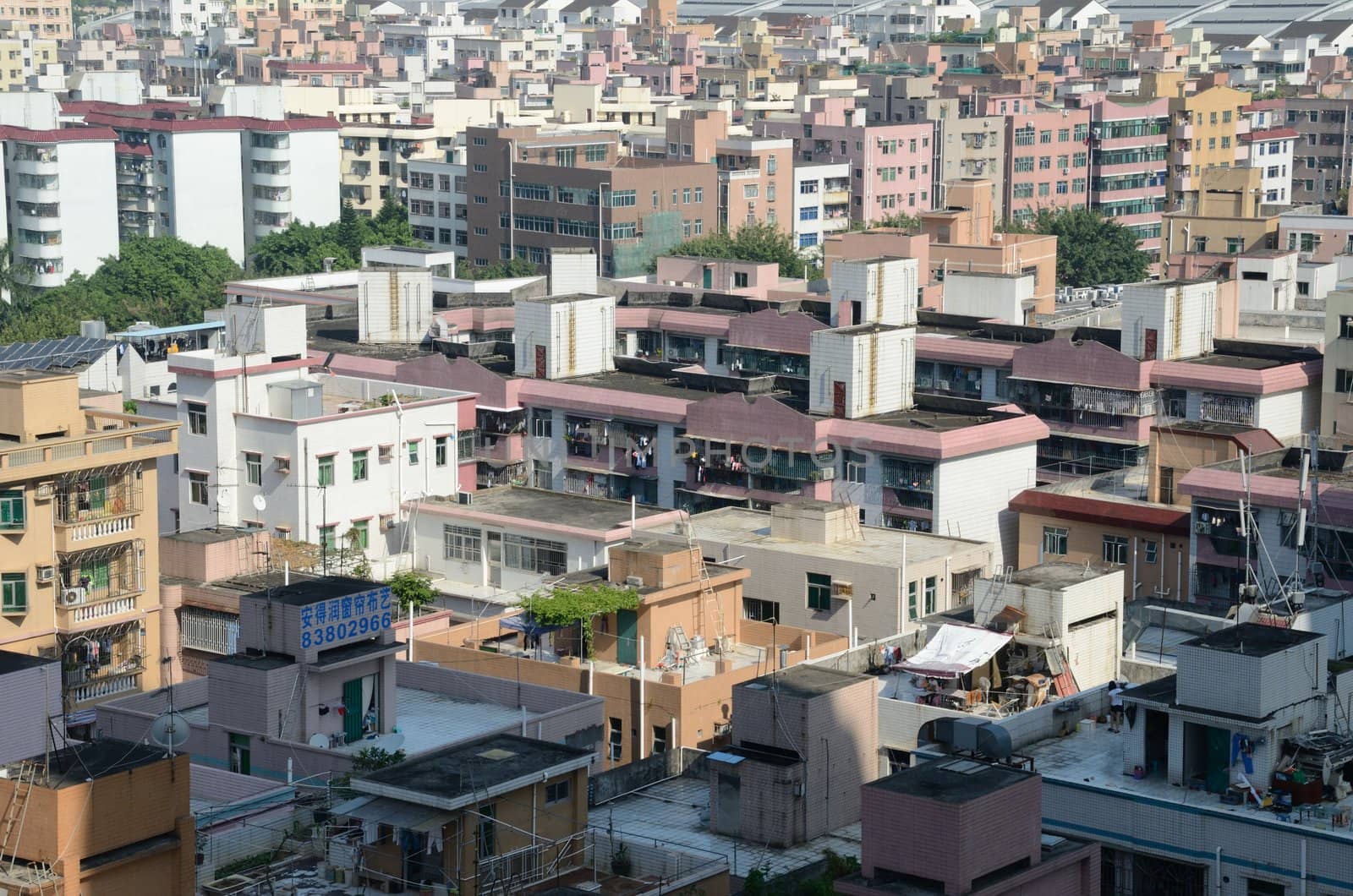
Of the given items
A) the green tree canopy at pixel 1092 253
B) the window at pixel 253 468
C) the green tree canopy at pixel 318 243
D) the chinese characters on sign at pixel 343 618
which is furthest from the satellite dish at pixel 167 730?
the green tree canopy at pixel 318 243

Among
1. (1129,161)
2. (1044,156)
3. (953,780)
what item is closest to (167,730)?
(953,780)

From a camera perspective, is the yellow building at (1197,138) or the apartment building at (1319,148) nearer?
the yellow building at (1197,138)

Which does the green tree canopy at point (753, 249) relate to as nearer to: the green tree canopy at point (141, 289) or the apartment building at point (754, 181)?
the apartment building at point (754, 181)

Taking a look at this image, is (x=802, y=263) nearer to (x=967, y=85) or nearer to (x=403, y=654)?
(x=967, y=85)

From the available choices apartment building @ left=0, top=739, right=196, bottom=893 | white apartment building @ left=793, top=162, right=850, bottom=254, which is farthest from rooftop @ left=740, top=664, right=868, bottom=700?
white apartment building @ left=793, top=162, right=850, bottom=254

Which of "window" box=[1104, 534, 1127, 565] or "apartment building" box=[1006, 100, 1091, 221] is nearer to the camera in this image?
"window" box=[1104, 534, 1127, 565]

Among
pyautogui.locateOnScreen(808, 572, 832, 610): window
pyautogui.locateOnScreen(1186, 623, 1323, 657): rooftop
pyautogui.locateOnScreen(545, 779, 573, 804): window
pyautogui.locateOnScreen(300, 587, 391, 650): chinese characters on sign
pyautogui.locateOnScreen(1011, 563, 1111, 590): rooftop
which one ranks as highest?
pyautogui.locateOnScreen(1186, 623, 1323, 657): rooftop

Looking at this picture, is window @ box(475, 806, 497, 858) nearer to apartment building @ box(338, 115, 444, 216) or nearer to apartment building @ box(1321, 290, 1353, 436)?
apartment building @ box(1321, 290, 1353, 436)
